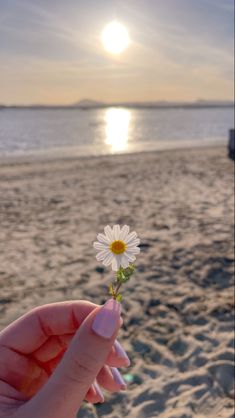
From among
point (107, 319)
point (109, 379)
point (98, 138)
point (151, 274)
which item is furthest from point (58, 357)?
point (98, 138)

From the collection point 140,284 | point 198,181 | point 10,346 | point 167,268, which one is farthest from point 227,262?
point 198,181

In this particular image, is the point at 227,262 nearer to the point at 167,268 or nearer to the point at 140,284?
the point at 167,268

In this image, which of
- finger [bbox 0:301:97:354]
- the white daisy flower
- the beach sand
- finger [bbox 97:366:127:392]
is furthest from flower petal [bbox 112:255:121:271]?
the beach sand

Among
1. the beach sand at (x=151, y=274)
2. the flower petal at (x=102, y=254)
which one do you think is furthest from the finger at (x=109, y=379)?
the beach sand at (x=151, y=274)

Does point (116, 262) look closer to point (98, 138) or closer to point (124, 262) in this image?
point (124, 262)

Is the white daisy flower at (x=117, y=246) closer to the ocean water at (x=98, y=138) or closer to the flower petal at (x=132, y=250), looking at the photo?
the flower petal at (x=132, y=250)

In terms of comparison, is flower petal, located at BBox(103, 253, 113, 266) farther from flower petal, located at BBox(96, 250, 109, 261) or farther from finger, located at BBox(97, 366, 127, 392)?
finger, located at BBox(97, 366, 127, 392)

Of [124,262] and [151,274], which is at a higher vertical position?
[151,274]

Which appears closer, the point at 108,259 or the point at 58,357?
the point at 108,259
